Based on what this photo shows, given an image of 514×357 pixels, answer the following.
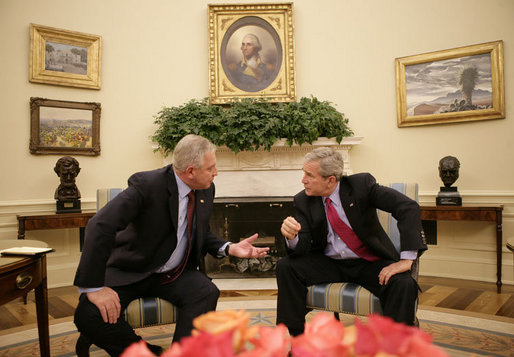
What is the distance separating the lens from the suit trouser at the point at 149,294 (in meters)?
1.89

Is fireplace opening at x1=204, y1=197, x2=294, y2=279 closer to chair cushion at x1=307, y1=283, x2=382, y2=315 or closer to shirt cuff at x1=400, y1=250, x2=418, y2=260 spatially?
chair cushion at x1=307, y1=283, x2=382, y2=315

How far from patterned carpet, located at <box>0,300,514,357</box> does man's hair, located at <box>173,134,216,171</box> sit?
142 centimetres

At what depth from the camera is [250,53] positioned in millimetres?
5164

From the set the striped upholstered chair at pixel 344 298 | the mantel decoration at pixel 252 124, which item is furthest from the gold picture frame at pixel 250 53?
the striped upholstered chair at pixel 344 298

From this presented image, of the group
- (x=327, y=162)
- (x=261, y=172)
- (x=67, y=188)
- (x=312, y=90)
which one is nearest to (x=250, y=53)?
(x=312, y=90)

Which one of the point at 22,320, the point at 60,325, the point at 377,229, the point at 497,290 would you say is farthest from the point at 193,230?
the point at 497,290

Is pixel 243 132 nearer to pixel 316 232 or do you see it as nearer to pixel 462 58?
pixel 316 232

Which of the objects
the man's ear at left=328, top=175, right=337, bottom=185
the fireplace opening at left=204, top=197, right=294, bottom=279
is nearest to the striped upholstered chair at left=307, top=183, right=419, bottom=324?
the man's ear at left=328, top=175, right=337, bottom=185

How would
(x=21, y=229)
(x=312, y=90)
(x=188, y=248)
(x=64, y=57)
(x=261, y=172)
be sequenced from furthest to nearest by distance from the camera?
(x=312, y=90), (x=261, y=172), (x=64, y=57), (x=21, y=229), (x=188, y=248)

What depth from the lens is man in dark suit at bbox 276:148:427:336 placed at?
223 centimetres

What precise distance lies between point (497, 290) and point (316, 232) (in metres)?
2.75

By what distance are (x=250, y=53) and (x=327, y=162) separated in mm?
3256

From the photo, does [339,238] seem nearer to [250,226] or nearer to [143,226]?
[143,226]

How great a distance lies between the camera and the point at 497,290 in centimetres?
392
